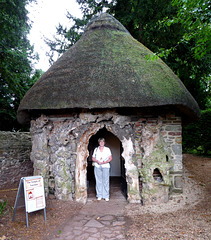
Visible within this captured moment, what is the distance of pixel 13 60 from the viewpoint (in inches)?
271

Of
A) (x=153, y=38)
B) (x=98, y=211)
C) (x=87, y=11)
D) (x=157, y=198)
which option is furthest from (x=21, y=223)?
(x=87, y=11)

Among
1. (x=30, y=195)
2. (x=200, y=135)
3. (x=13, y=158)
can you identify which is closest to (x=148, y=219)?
(x=30, y=195)

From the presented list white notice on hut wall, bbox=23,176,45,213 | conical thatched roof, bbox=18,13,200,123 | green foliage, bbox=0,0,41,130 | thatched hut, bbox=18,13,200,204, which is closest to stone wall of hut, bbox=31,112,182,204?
thatched hut, bbox=18,13,200,204

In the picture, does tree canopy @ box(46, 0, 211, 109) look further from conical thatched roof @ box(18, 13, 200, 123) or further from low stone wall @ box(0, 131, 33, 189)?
low stone wall @ box(0, 131, 33, 189)

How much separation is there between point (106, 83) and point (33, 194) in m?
2.81

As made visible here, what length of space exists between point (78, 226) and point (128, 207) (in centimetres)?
138

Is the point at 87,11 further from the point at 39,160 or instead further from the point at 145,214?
the point at 145,214

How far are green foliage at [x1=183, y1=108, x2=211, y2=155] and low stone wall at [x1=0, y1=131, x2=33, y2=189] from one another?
821cm

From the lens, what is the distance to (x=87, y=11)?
10.0 meters

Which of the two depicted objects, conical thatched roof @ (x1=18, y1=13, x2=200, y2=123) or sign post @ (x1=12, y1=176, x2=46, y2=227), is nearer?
sign post @ (x1=12, y1=176, x2=46, y2=227)

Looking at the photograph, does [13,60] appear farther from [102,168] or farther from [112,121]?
[102,168]

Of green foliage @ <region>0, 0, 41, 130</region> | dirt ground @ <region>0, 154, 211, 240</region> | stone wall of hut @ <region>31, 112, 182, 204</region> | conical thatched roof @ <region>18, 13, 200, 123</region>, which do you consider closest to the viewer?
dirt ground @ <region>0, 154, 211, 240</region>

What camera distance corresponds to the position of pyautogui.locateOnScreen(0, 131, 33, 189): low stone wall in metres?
6.54

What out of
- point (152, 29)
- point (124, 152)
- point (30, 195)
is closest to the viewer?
point (30, 195)
